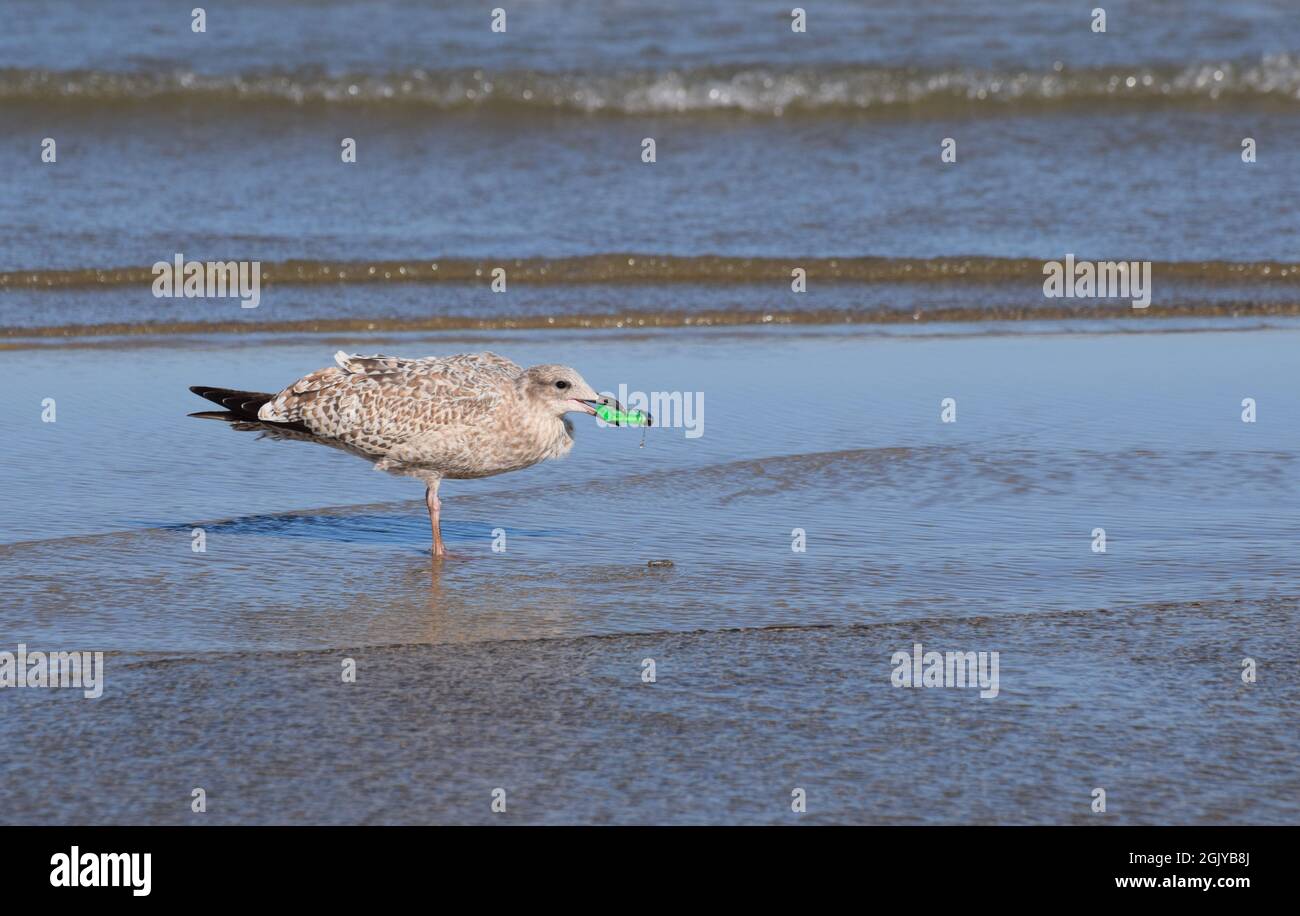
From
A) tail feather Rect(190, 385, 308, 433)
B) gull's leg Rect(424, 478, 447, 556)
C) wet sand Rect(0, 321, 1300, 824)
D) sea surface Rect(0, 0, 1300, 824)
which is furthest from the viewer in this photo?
tail feather Rect(190, 385, 308, 433)

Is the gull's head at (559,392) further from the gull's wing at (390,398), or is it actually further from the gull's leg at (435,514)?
the gull's leg at (435,514)

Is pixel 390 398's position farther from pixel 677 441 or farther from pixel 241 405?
pixel 677 441

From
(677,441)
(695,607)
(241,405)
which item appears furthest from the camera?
(677,441)

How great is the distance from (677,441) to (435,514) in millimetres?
1695

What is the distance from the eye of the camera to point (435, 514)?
21.0ft

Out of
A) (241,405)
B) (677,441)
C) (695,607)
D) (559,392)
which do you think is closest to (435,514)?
(559,392)

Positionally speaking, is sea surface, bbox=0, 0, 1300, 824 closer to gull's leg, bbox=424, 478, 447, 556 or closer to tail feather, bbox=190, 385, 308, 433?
gull's leg, bbox=424, 478, 447, 556

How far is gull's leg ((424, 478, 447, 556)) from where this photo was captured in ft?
20.6

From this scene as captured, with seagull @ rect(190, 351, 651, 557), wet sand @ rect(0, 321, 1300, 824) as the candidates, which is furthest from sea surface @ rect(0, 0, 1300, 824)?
seagull @ rect(190, 351, 651, 557)

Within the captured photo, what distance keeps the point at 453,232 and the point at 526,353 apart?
3.46m

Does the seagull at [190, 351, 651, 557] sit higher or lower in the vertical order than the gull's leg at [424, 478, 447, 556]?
higher

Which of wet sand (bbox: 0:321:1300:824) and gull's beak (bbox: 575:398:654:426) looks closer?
wet sand (bbox: 0:321:1300:824)

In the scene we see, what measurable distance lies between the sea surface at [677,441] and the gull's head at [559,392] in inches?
18.9

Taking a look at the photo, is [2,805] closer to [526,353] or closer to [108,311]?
[526,353]
